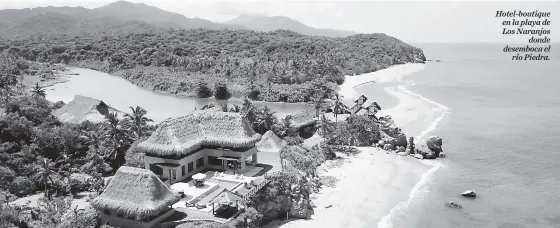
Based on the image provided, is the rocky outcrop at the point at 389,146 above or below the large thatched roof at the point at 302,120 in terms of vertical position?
below

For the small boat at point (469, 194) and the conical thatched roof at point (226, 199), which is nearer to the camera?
the conical thatched roof at point (226, 199)

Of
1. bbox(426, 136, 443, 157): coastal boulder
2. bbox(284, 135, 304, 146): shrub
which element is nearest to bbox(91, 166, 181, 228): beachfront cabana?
bbox(284, 135, 304, 146): shrub

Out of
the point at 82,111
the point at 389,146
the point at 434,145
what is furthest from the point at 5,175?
the point at 434,145

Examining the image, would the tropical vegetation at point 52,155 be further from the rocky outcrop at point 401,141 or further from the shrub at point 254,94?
the shrub at point 254,94

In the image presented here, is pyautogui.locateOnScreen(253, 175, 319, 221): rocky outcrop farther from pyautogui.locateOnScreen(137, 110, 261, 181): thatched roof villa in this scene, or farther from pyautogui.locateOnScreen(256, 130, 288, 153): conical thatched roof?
pyautogui.locateOnScreen(256, 130, 288, 153): conical thatched roof

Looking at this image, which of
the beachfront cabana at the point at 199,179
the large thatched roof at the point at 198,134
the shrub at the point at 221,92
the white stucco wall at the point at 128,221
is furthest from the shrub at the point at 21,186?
the shrub at the point at 221,92

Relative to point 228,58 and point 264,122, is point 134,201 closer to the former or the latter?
point 264,122

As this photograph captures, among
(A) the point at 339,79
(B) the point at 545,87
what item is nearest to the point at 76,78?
(A) the point at 339,79
